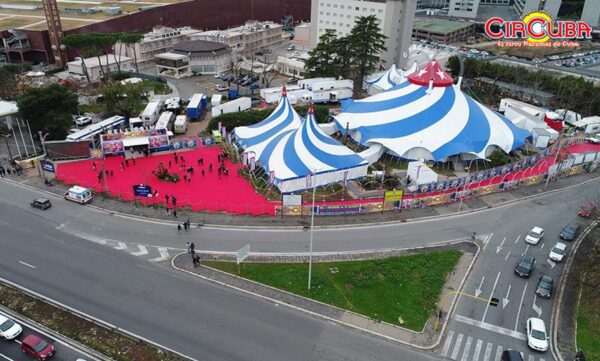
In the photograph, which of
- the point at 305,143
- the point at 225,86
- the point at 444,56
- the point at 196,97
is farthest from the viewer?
the point at 444,56

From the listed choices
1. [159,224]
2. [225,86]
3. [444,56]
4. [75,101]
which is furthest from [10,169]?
[444,56]

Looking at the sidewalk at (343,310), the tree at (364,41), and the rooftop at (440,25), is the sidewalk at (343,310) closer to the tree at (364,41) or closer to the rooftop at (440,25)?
the tree at (364,41)

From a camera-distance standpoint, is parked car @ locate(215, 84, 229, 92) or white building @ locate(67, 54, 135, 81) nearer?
parked car @ locate(215, 84, 229, 92)

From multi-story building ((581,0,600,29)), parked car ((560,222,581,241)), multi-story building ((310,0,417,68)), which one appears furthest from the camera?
multi-story building ((581,0,600,29))

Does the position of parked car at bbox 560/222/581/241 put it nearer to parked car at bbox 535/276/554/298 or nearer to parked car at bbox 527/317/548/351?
parked car at bbox 535/276/554/298

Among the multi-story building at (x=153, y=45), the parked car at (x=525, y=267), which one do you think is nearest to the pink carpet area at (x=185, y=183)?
the parked car at (x=525, y=267)

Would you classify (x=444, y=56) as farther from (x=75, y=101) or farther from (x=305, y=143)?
(x=75, y=101)

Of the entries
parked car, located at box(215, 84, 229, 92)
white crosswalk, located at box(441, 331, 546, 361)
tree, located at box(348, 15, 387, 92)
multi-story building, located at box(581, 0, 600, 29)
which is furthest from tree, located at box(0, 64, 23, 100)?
multi-story building, located at box(581, 0, 600, 29)
